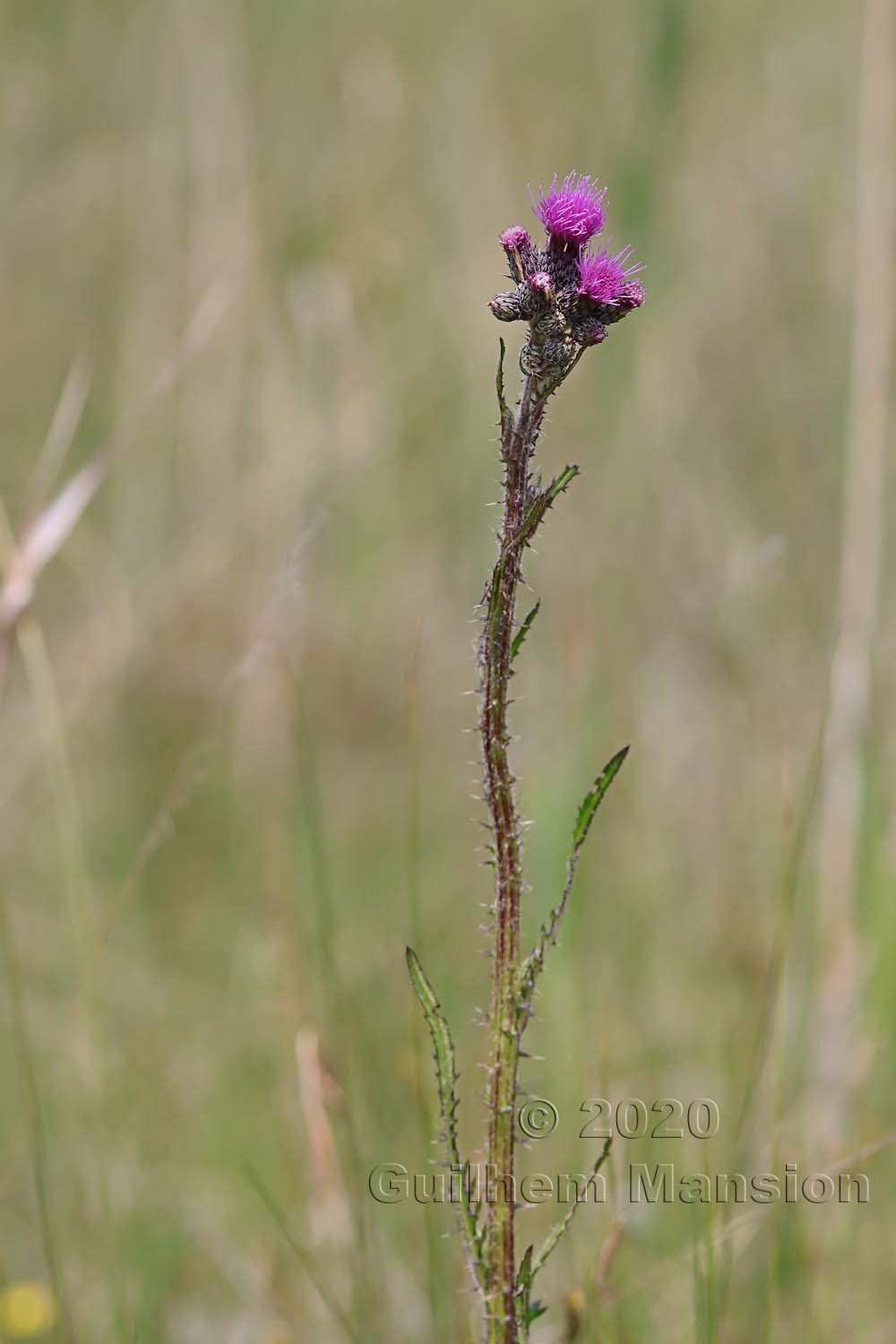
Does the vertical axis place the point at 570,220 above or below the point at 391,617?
below

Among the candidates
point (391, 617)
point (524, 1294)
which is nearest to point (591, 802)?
point (524, 1294)

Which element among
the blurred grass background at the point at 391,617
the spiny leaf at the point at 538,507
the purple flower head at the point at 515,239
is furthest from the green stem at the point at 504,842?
the blurred grass background at the point at 391,617

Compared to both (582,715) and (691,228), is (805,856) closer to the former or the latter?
(582,715)

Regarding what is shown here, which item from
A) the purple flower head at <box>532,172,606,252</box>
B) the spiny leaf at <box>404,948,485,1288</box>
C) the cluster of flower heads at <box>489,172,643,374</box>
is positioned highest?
the purple flower head at <box>532,172,606,252</box>

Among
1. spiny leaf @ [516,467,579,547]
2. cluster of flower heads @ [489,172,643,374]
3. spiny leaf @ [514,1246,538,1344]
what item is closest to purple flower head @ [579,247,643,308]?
cluster of flower heads @ [489,172,643,374]

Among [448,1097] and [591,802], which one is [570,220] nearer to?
[591,802]

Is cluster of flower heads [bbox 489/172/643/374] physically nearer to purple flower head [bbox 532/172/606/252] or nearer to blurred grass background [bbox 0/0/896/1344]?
purple flower head [bbox 532/172/606/252]
